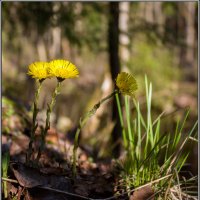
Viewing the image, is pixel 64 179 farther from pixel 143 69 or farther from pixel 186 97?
pixel 186 97

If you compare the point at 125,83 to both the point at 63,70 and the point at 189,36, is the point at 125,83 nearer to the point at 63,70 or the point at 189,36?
the point at 63,70

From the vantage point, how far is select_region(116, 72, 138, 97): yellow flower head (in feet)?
4.30

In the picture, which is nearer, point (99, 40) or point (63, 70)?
point (63, 70)

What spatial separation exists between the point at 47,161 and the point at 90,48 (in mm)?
3451

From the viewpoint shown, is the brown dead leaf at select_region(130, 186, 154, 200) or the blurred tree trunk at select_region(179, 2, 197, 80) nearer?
the brown dead leaf at select_region(130, 186, 154, 200)

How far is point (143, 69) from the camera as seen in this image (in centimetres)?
1052

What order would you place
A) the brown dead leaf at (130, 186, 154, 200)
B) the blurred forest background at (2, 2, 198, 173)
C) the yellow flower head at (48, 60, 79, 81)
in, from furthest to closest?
the blurred forest background at (2, 2, 198, 173) < the brown dead leaf at (130, 186, 154, 200) < the yellow flower head at (48, 60, 79, 81)

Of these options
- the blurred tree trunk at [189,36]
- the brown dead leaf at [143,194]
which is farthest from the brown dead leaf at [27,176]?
the blurred tree trunk at [189,36]

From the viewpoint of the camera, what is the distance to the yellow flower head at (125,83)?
1.31m

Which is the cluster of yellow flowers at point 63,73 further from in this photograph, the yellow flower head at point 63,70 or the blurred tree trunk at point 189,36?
the blurred tree trunk at point 189,36

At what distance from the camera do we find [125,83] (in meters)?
1.31

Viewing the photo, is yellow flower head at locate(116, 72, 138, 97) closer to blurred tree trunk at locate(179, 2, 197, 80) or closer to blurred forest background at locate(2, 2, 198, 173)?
blurred forest background at locate(2, 2, 198, 173)

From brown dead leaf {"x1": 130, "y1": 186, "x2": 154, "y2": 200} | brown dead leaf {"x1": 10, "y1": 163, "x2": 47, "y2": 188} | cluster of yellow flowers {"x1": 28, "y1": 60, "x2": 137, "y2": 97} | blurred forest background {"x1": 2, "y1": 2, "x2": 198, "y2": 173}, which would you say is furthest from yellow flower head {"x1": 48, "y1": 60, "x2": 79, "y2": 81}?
blurred forest background {"x1": 2, "y1": 2, "x2": 198, "y2": 173}

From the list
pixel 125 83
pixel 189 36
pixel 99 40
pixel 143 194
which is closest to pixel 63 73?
pixel 125 83
